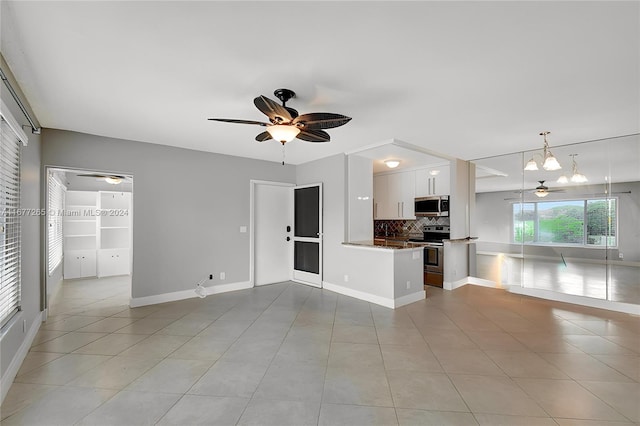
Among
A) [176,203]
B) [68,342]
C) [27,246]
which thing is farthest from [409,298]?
[27,246]

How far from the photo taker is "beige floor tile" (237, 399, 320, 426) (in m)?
1.90

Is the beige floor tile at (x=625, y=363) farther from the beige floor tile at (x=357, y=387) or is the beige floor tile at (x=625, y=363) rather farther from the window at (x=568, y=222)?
the window at (x=568, y=222)

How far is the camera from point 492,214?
5.62 metres

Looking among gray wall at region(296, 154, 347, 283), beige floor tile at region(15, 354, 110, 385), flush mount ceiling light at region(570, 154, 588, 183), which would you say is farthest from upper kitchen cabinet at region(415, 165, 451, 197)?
beige floor tile at region(15, 354, 110, 385)

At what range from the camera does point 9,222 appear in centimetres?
249

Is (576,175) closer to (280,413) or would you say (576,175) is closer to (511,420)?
(511,420)

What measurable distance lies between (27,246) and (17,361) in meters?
1.12

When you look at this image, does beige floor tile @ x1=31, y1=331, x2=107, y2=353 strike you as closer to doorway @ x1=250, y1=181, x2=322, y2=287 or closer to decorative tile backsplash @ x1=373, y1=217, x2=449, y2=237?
doorway @ x1=250, y1=181, x2=322, y2=287

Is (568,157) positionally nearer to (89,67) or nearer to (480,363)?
(480,363)

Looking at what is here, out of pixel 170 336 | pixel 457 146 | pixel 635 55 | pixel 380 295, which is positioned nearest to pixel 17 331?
pixel 170 336

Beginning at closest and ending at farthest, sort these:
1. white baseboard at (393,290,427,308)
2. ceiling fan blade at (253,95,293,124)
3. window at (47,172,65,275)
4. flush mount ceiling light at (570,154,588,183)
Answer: ceiling fan blade at (253,95,293,124), white baseboard at (393,290,427,308), flush mount ceiling light at (570,154,588,183), window at (47,172,65,275)

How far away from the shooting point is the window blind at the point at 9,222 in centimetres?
233

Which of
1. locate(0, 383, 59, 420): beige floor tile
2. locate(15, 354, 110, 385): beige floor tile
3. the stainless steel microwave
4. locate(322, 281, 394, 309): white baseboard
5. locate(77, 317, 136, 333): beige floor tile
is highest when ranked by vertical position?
the stainless steel microwave

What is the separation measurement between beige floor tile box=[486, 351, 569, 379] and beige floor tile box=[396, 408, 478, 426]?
825 millimetres
